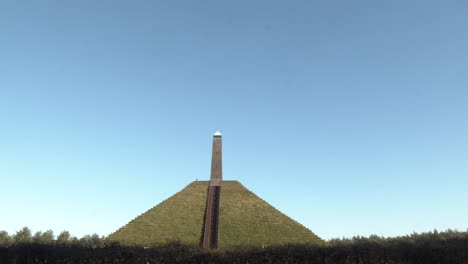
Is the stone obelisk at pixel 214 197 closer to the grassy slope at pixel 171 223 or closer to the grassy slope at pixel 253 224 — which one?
the grassy slope at pixel 253 224

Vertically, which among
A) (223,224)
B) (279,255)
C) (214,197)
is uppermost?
(214,197)

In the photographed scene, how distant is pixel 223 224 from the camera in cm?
4288

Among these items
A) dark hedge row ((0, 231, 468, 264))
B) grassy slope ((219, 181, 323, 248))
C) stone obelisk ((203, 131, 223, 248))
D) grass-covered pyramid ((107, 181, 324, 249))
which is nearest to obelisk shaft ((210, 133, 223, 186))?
stone obelisk ((203, 131, 223, 248))

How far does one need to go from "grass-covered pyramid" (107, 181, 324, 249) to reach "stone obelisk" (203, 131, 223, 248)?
0.68m

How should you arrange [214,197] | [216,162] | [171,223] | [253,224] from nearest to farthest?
[253,224], [171,223], [214,197], [216,162]

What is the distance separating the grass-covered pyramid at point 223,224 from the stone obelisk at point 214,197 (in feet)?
2.22

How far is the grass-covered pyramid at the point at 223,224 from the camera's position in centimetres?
3900

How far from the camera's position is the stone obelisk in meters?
39.2

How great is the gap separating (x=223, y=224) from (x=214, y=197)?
8.92 metres

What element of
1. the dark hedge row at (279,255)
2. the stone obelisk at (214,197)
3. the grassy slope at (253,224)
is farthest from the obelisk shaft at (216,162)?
the dark hedge row at (279,255)

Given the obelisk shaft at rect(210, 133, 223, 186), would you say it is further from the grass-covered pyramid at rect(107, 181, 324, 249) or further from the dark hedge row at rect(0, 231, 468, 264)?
the dark hedge row at rect(0, 231, 468, 264)

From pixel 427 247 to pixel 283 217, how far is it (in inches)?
1053

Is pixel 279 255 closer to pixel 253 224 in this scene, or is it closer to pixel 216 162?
pixel 253 224

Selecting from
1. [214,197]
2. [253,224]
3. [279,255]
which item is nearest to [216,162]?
[214,197]
